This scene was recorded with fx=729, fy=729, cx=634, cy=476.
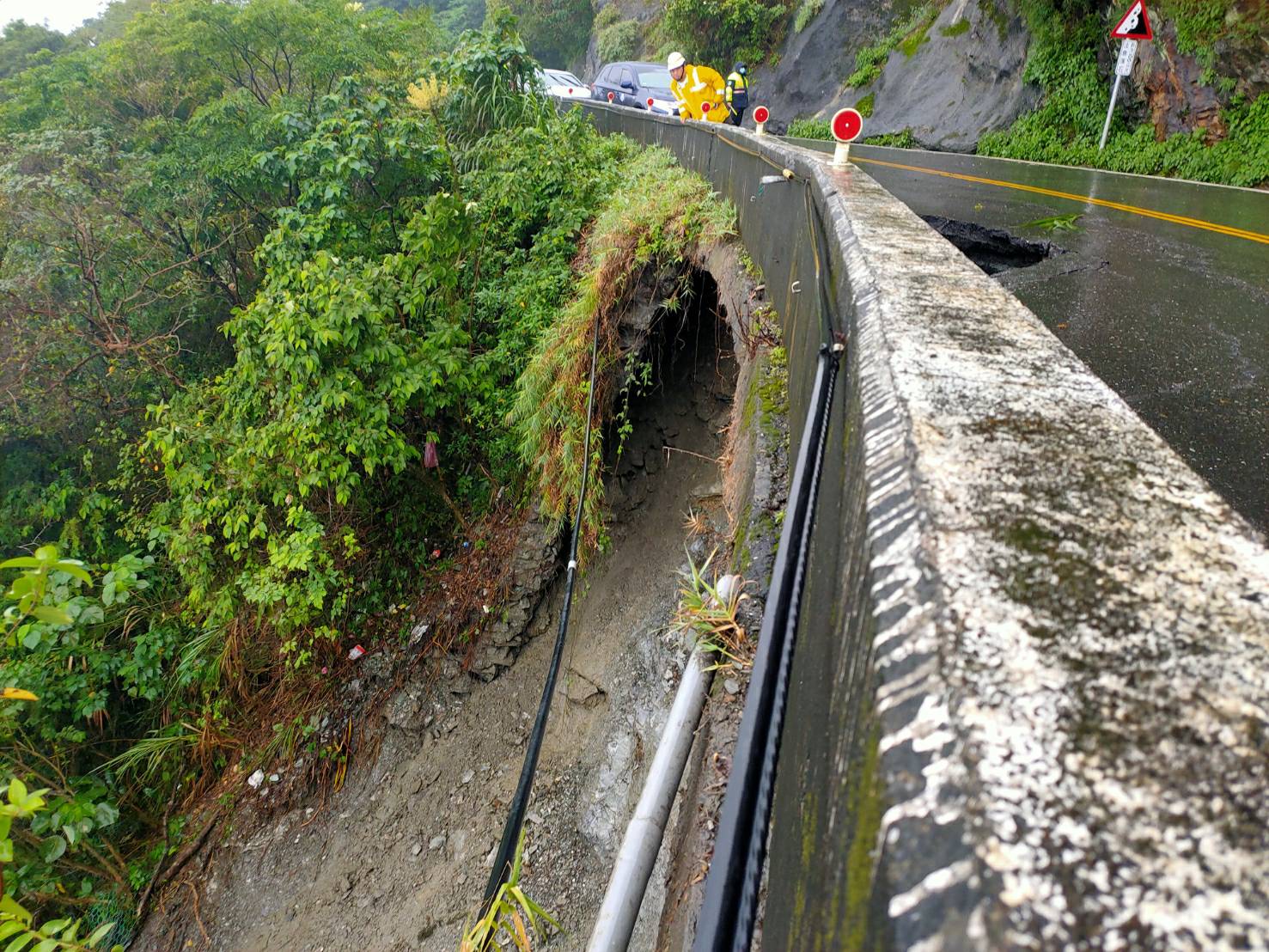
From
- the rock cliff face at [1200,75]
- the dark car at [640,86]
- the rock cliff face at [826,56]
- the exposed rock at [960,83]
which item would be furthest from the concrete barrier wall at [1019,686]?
the rock cliff face at [826,56]

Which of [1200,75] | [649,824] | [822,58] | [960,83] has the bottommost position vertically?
[649,824]

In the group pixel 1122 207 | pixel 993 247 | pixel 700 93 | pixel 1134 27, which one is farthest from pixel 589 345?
pixel 1134 27

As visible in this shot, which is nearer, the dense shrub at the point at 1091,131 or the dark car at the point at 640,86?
the dense shrub at the point at 1091,131

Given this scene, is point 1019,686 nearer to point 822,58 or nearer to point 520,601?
point 520,601

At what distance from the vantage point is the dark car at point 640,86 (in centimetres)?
1656

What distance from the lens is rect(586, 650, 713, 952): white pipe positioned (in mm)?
1905

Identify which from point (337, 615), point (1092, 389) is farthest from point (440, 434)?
point (1092, 389)

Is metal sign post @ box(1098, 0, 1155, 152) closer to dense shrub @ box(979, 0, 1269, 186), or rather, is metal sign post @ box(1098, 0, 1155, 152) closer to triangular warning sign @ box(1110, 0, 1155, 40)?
triangular warning sign @ box(1110, 0, 1155, 40)

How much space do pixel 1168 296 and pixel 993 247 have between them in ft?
6.02

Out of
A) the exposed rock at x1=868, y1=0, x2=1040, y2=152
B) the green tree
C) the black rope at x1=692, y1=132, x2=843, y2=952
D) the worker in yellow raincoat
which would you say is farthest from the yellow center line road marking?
the green tree

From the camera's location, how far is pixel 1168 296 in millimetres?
4621

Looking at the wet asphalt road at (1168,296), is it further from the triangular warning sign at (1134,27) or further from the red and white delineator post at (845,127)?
the triangular warning sign at (1134,27)

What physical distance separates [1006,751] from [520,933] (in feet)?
6.62

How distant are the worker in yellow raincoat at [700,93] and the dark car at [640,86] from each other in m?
3.79
